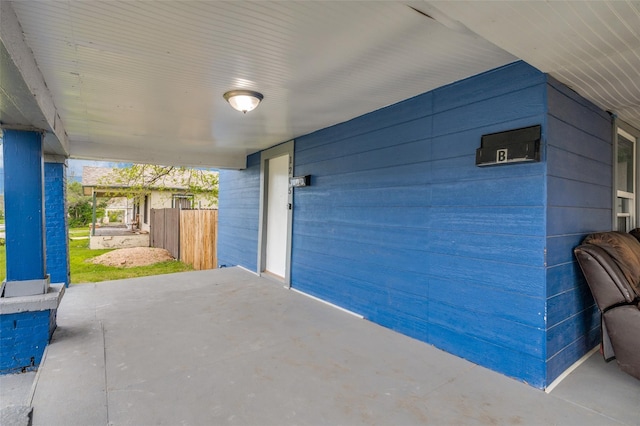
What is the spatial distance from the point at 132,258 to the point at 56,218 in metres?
6.07

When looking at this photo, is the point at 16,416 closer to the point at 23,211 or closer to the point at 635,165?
the point at 23,211

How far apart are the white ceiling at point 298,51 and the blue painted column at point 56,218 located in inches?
57.1

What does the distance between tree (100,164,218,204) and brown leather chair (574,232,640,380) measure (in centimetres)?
901

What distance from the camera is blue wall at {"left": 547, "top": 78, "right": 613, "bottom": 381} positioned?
93.4 inches

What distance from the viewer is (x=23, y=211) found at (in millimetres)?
3090

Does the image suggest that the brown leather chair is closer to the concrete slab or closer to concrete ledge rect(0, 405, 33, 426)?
the concrete slab

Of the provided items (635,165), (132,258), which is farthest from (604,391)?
(132,258)

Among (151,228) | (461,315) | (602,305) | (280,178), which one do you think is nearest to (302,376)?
(461,315)

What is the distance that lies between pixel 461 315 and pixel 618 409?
106 cm

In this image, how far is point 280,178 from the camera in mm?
6012

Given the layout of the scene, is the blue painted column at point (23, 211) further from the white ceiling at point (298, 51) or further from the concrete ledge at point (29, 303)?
the white ceiling at point (298, 51)

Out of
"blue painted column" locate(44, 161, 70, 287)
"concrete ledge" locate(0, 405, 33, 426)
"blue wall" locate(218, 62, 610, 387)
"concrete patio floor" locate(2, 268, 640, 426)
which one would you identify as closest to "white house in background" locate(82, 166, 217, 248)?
"blue painted column" locate(44, 161, 70, 287)

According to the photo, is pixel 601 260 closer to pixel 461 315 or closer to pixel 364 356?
pixel 461 315

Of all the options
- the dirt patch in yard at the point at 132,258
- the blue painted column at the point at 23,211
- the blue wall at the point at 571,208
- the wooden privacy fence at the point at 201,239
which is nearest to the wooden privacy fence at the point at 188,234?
the wooden privacy fence at the point at 201,239
